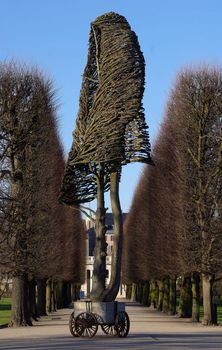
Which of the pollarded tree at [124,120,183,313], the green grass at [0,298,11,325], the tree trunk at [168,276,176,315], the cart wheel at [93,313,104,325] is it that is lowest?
the green grass at [0,298,11,325]

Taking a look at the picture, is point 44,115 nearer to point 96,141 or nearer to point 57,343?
point 96,141

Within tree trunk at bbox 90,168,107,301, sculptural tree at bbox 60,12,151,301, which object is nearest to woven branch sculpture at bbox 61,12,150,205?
sculptural tree at bbox 60,12,151,301

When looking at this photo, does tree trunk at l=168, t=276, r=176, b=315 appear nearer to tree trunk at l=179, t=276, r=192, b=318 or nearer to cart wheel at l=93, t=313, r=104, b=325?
tree trunk at l=179, t=276, r=192, b=318

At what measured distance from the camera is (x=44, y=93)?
3575cm

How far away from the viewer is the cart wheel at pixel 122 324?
24.8 meters

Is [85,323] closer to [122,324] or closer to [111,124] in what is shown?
[122,324]

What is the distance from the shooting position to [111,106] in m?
26.6

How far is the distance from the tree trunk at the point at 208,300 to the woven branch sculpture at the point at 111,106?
10672 mm

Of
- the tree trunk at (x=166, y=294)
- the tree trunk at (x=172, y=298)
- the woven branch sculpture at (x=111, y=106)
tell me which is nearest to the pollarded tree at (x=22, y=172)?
the woven branch sculpture at (x=111, y=106)

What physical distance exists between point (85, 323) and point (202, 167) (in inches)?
546

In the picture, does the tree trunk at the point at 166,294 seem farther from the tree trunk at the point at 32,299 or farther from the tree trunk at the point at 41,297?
the tree trunk at the point at 32,299

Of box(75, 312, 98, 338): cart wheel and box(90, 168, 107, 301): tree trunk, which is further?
box(90, 168, 107, 301): tree trunk

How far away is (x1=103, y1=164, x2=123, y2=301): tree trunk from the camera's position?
1025 inches

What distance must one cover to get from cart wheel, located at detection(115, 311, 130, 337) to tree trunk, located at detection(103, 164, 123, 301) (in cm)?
98
